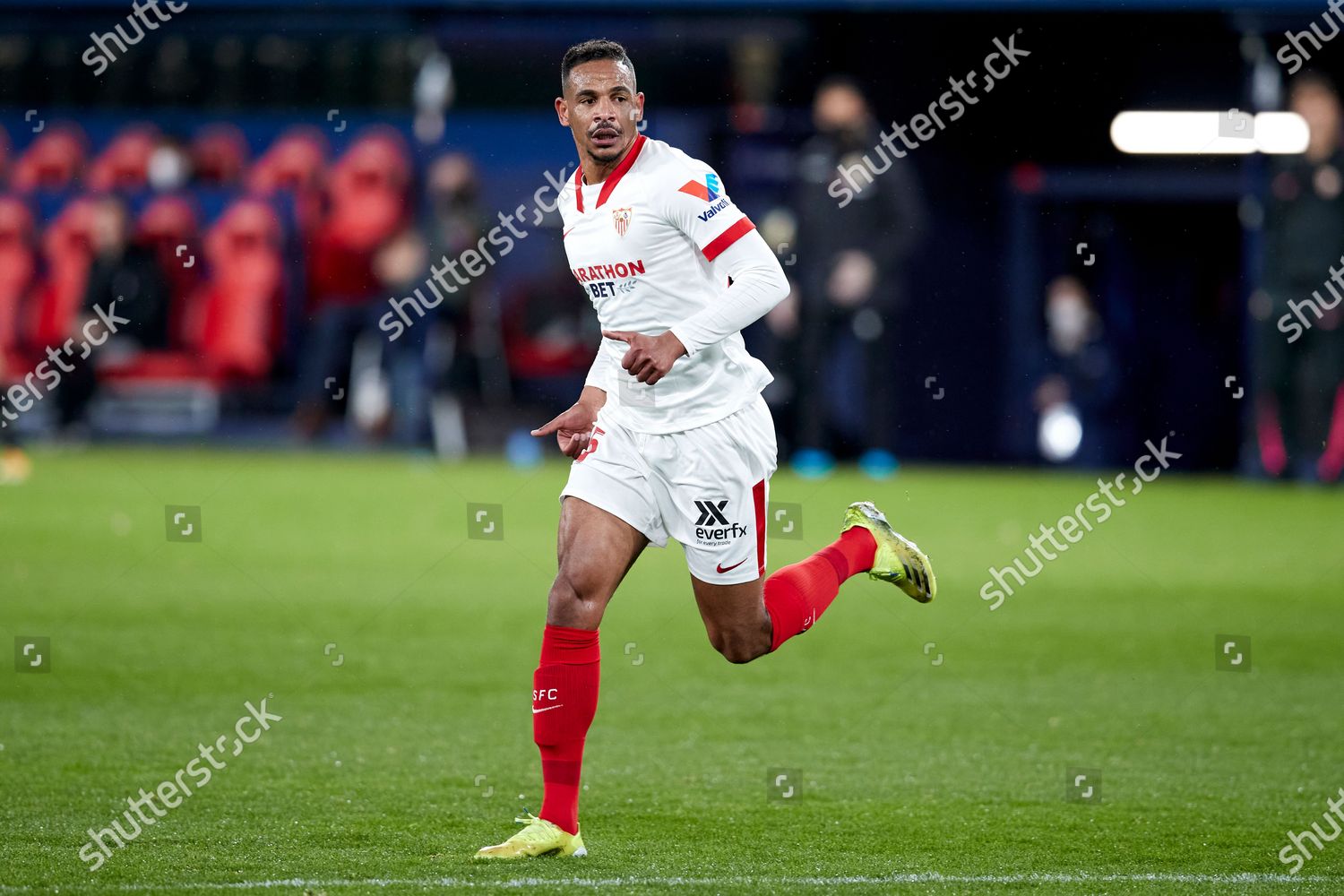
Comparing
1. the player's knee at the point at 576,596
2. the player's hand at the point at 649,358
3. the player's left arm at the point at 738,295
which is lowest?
the player's knee at the point at 576,596

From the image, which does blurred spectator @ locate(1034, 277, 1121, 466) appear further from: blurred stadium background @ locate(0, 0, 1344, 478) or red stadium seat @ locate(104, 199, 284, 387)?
red stadium seat @ locate(104, 199, 284, 387)

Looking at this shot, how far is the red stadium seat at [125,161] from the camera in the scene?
18.4 m

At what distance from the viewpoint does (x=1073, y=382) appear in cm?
1705

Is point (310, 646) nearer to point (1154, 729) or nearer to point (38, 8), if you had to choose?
point (1154, 729)

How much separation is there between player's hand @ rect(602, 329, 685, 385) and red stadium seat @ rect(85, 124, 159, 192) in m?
14.7

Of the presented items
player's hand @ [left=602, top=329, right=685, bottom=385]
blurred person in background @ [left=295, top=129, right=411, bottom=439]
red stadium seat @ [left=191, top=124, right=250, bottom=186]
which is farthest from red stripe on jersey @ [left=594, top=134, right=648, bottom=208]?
red stadium seat @ [left=191, top=124, right=250, bottom=186]

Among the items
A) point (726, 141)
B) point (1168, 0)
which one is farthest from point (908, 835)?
point (726, 141)

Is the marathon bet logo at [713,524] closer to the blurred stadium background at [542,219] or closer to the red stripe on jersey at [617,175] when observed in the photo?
the red stripe on jersey at [617,175]

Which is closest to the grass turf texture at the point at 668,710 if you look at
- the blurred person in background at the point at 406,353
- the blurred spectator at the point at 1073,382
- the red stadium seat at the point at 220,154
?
the blurred spectator at the point at 1073,382

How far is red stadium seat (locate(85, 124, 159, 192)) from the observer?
60.3 ft

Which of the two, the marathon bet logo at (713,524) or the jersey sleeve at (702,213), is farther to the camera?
the marathon bet logo at (713,524)

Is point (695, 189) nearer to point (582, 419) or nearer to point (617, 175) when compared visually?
point (617, 175)

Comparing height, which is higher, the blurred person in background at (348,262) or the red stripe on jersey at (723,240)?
the blurred person in background at (348,262)

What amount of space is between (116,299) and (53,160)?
2122 millimetres
